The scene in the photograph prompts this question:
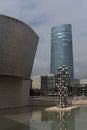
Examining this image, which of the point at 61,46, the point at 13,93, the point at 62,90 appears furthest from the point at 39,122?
the point at 61,46

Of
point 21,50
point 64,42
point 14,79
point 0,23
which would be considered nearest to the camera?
point 0,23

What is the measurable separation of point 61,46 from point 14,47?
237 feet

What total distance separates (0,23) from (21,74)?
7836mm

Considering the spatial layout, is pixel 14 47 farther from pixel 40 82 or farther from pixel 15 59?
pixel 40 82

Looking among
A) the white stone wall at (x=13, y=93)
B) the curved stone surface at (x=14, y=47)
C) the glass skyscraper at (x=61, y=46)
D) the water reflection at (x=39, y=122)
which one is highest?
the glass skyscraper at (x=61, y=46)

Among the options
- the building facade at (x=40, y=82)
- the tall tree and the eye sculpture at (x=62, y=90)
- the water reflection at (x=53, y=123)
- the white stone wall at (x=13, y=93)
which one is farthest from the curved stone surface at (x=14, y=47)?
the building facade at (x=40, y=82)

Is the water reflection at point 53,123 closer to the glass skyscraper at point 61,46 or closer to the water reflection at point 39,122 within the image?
the water reflection at point 39,122

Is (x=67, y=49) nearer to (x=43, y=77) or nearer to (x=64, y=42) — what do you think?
Answer: (x=64, y=42)

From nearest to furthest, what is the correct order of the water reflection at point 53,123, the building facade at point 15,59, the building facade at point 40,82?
the water reflection at point 53,123 → the building facade at point 15,59 → the building facade at point 40,82

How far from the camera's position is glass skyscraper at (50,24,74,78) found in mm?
104750

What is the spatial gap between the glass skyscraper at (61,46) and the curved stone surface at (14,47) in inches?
2591

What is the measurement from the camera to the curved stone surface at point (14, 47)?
1342 inches

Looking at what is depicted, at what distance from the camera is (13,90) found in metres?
39.6

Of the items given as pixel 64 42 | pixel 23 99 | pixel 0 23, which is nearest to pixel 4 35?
pixel 0 23
